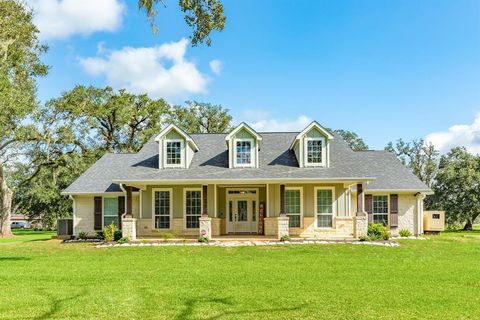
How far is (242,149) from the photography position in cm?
2222

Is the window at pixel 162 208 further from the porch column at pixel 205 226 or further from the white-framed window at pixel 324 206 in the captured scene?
the white-framed window at pixel 324 206

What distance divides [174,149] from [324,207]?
8034mm

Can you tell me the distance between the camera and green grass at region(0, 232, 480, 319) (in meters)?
7.66

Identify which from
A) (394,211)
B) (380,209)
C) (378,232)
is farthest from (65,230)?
(394,211)

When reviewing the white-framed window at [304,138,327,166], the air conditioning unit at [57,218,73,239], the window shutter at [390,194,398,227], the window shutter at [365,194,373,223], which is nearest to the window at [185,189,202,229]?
the white-framed window at [304,138,327,166]

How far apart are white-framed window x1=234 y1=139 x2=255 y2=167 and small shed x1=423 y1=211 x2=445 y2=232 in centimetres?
1099

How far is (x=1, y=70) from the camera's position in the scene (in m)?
16.1

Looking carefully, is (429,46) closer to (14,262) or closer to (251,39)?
(251,39)

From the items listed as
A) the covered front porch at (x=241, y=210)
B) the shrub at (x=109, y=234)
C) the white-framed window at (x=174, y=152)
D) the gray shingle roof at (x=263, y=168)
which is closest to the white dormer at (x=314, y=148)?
the gray shingle roof at (x=263, y=168)

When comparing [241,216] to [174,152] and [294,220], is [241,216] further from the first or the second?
[174,152]

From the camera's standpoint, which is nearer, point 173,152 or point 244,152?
point 244,152

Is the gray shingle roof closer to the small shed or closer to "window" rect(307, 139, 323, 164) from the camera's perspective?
"window" rect(307, 139, 323, 164)

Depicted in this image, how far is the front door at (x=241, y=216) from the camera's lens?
75.1 feet

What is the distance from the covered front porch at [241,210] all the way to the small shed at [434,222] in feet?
17.8
